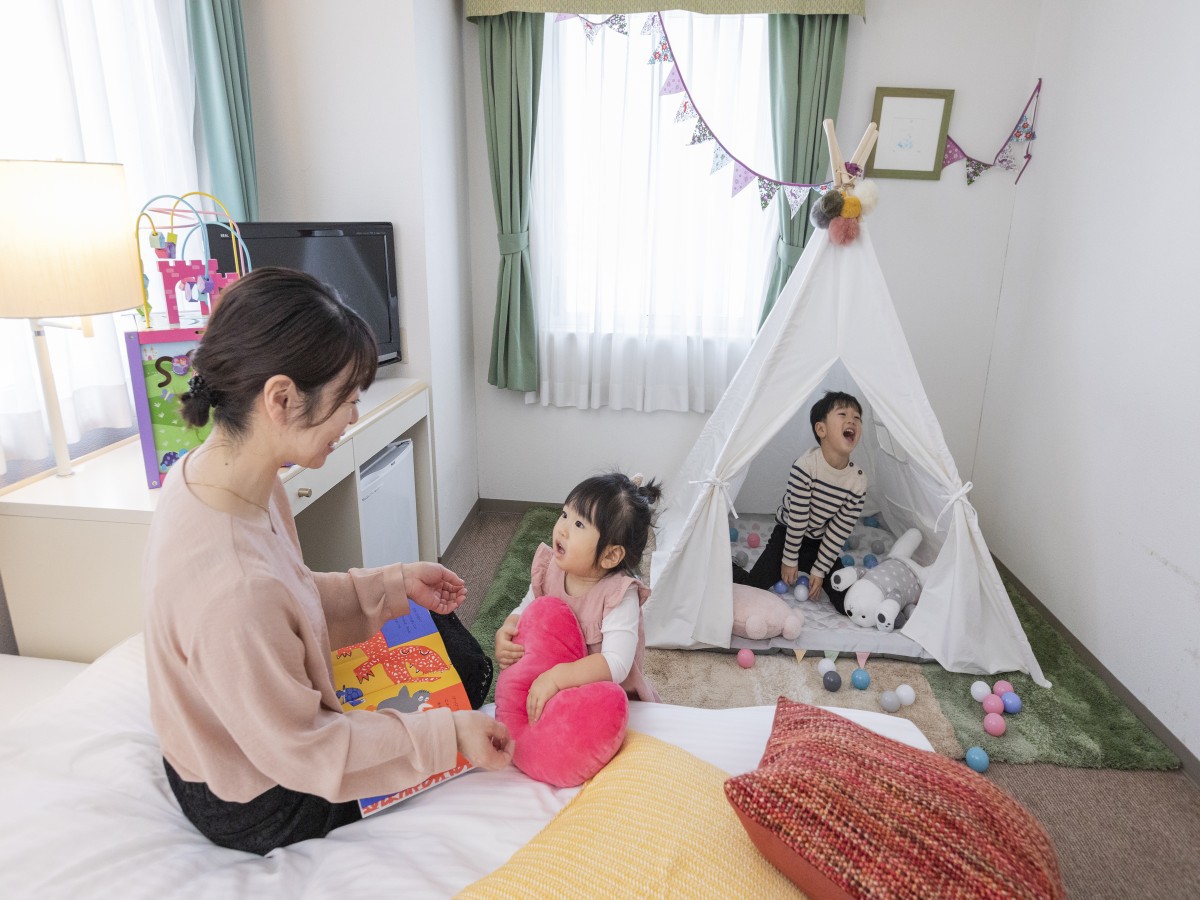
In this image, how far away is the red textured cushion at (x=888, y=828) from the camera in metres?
0.87

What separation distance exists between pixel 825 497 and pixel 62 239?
2433 millimetres

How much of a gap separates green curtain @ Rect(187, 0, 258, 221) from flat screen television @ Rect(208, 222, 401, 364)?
0.21m

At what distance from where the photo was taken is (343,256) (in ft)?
8.55

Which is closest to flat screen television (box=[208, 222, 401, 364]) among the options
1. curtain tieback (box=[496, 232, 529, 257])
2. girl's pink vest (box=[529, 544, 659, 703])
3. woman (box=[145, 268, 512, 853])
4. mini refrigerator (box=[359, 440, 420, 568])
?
mini refrigerator (box=[359, 440, 420, 568])

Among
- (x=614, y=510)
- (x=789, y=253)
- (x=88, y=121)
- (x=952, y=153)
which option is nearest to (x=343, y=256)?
(x=88, y=121)

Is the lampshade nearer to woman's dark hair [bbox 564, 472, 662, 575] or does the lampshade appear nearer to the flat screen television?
the flat screen television

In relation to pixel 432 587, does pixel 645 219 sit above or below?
above

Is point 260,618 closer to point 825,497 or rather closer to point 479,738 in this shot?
point 479,738

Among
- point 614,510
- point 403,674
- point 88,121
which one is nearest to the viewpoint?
point 403,674

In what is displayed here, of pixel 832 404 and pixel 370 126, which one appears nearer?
pixel 370 126

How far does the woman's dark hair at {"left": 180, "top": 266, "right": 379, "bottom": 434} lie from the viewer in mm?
1056

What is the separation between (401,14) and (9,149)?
132 cm

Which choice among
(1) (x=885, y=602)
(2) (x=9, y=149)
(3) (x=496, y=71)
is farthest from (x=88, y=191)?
(1) (x=885, y=602)

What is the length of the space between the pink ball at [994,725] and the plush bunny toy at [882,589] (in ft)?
1.53
